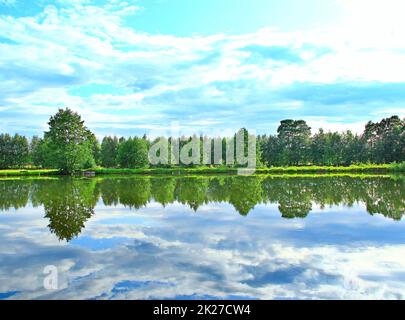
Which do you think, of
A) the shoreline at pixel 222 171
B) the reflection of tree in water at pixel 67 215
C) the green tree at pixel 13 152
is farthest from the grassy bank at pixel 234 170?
the reflection of tree in water at pixel 67 215

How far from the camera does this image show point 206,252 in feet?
31.5

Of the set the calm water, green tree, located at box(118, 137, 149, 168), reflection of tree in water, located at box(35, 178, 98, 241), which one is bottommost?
the calm water

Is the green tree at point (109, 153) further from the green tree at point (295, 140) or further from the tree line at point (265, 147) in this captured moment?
the green tree at point (295, 140)

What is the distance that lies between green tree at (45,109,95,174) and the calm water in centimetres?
4322

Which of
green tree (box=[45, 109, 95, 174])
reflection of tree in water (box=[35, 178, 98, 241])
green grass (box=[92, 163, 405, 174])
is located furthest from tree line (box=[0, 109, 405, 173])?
reflection of tree in water (box=[35, 178, 98, 241])

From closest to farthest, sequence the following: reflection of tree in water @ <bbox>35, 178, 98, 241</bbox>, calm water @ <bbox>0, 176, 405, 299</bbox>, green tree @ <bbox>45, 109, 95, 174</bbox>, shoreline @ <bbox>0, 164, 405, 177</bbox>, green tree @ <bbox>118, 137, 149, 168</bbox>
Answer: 1. calm water @ <bbox>0, 176, 405, 299</bbox>
2. reflection of tree in water @ <bbox>35, 178, 98, 241</bbox>
3. green tree @ <bbox>45, 109, 95, 174</bbox>
4. shoreline @ <bbox>0, 164, 405, 177</bbox>
5. green tree @ <bbox>118, 137, 149, 168</bbox>

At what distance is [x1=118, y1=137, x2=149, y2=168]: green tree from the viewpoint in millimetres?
72062

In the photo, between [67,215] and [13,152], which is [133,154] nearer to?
[13,152]

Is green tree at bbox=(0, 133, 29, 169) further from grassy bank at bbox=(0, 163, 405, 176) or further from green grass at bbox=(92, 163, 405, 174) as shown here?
green grass at bbox=(92, 163, 405, 174)

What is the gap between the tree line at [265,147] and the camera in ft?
196

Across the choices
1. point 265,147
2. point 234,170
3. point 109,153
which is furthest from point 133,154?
point 265,147

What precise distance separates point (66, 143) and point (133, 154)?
1585 centimetres
